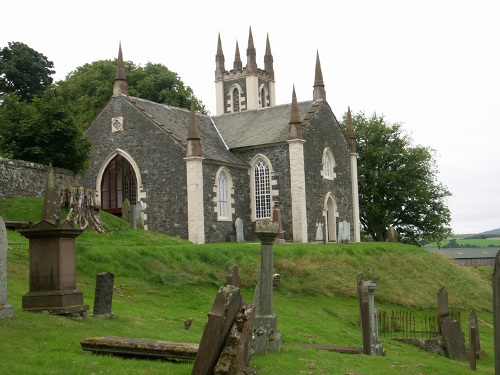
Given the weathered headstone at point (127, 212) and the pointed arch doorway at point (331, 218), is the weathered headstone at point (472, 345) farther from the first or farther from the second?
the pointed arch doorway at point (331, 218)

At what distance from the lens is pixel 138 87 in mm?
58000

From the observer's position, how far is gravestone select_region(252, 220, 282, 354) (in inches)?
555

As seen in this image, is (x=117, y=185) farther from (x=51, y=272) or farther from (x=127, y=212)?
(x=51, y=272)

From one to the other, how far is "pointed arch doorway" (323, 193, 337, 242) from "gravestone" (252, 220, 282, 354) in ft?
99.9

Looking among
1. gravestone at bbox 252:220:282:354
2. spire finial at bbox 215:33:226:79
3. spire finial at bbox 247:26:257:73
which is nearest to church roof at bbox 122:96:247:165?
spire finial at bbox 247:26:257:73

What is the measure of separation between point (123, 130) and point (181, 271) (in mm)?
18712

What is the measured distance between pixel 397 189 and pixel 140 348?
157 feet

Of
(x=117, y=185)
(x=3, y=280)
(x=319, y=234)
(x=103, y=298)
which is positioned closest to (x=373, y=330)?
(x=103, y=298)

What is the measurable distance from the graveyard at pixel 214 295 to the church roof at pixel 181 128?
8519mm

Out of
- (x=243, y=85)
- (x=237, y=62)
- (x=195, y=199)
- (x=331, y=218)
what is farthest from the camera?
(x=237, y=62)

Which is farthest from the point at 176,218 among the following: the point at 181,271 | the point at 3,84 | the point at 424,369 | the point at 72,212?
the point at 424,369

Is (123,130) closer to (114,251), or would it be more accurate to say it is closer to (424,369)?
(114,251)

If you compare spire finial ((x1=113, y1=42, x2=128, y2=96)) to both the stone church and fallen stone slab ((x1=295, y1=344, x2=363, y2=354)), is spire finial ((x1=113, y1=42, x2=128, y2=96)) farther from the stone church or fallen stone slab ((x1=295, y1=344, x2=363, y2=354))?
fallen stone slab ((x1=295, y1=344, x2=363, y2=354))

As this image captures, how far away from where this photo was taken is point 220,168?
40625mm
